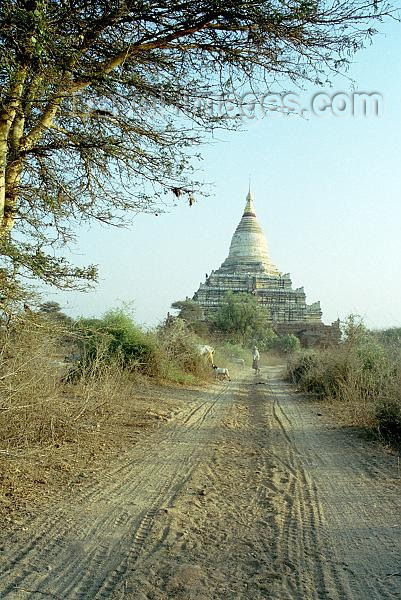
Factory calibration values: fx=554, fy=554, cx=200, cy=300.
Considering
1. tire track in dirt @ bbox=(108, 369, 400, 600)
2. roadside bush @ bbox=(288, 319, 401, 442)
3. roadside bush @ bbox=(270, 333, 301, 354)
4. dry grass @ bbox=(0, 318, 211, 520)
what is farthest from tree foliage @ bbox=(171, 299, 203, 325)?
tire track in dirt @ bbox=(108, 369, 400, 600)

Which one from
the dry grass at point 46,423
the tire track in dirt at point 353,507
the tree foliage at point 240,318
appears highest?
the tree foliage at point 240,318

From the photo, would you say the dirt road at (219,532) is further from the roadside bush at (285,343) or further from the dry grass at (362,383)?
the roadside bush at (285,343)

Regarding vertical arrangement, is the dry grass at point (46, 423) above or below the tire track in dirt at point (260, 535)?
above

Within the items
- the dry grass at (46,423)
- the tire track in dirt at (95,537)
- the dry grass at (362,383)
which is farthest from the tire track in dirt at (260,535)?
the dry grass at (46,423)

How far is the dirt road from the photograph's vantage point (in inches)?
114

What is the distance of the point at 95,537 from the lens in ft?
11.6

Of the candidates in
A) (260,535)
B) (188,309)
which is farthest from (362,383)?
(188,309)

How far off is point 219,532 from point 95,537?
0.83 metres

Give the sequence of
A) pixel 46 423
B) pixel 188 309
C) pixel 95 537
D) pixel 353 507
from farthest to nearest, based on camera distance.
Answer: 1. pixel 188 309
2. pixel 46 423
3. pixel 353 507
4. pixel 95 537

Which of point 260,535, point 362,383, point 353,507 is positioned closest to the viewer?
point 260,535

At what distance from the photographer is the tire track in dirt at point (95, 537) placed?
113 inches

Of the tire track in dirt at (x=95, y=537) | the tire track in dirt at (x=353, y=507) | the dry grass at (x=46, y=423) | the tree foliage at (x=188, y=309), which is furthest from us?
the tree foliage at (x=188, y=309)

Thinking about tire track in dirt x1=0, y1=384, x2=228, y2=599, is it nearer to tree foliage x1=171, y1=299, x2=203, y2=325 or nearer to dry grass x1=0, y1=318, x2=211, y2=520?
dry grass x1=0, y1=318, x2=211, y2=520

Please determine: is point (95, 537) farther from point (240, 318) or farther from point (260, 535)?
point (240, 318)
